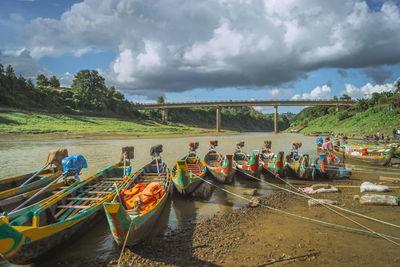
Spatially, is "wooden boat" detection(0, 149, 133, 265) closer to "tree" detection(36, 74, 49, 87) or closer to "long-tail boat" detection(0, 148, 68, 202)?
"long-tail boat" detection(0, 148, 68, 202)

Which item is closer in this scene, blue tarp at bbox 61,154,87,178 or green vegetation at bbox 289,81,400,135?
blue tarp at bbox 61,154,87,178

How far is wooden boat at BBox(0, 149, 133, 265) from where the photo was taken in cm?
505

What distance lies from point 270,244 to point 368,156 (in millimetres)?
18908

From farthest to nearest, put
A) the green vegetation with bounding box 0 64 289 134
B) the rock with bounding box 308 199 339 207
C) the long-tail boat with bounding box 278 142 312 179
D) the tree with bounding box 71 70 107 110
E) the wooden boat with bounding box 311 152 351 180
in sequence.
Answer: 1. the tree with bounding box 71 70 107 110
2. the green vegetation with bounding box 0 64 289 134
3. the wooden boat with bounding box 311 152 351 180
4. the long-tail boat with bounding box 278 142 312 179
5. the rock with bounding box 308 199 339 207

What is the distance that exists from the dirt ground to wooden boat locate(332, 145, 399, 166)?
12.4 metres

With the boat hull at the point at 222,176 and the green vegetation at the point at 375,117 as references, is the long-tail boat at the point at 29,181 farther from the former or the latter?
the green vegetation at the point at 375,117

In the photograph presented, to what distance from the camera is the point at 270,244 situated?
6621 mm

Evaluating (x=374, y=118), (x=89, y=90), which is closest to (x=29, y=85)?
(x=89, y=90)

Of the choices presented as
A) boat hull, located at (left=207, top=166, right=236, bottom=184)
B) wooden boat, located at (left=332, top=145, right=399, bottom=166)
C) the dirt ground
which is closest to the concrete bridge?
wooden boat, located at (left=332, top=145, right=399, bottom=166)

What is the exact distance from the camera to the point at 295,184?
13.8 metres

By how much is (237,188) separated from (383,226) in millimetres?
6666

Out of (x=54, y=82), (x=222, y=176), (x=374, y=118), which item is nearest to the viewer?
(x=222, y=176)

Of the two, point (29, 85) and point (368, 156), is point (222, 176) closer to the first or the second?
point (368, 156)

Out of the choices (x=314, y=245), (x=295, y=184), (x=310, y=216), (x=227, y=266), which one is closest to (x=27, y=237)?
(x=227, y=266)
